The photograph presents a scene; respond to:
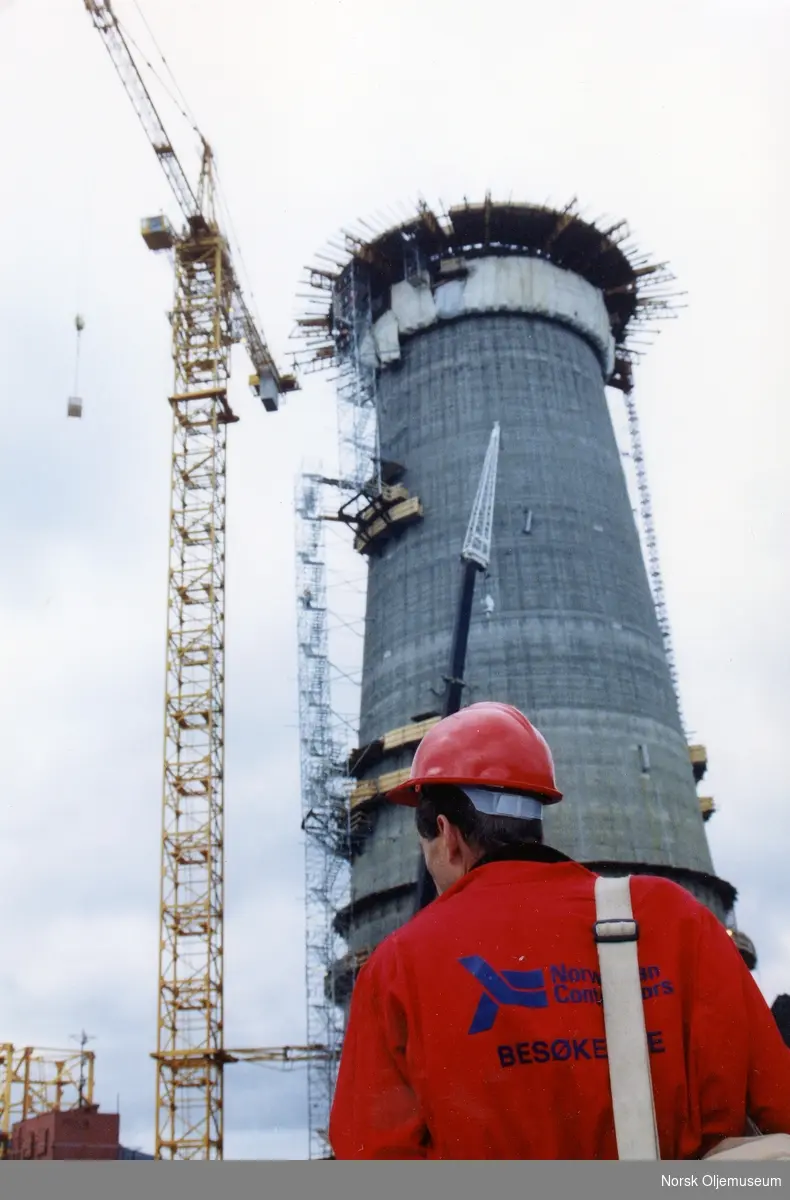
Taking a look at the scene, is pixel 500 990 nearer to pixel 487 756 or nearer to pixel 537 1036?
pixel 537 1036

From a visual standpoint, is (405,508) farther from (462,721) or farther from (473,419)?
(462,721)

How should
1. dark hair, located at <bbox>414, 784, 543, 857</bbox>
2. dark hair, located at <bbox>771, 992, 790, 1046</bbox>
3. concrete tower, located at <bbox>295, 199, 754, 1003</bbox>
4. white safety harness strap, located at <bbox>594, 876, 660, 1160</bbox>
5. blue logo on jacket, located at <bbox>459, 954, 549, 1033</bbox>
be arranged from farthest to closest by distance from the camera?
concrete tower, located at <bbox>295, 199, 754, 1003</bbox>, dark hair, located at <bbox>771, 992, 790, 1046</bbox>, dark hair, located at <bbox>414, 784, 543, 857</bbox>, blue logo on jacket, located at <bbox>459, 954, 549, 1033</bbox>, white safety harness strap, located at <bbox>594, 876, 660, 1160</bbox>

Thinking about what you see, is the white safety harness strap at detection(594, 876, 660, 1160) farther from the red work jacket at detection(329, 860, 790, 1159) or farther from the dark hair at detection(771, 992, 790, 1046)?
the dark hair at detection(771, 992, 790, 1046)

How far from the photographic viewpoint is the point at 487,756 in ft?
12.8

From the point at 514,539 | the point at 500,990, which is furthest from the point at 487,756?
the point at 514,539

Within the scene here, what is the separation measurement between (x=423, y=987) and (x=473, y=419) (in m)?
51.6

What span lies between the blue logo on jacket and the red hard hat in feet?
2.24

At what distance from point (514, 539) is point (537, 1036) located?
47.6m

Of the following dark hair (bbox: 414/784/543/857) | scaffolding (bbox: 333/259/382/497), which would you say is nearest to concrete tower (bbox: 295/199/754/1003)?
scaffolding (bbox: 333/259/382/497)

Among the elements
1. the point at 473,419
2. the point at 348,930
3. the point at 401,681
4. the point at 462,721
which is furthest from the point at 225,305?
the point at 462,721

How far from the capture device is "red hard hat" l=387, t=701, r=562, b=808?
3.88m

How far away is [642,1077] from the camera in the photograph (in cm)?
318

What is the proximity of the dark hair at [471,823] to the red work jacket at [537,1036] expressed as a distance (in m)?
0.35

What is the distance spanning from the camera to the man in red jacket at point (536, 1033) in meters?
3.22
